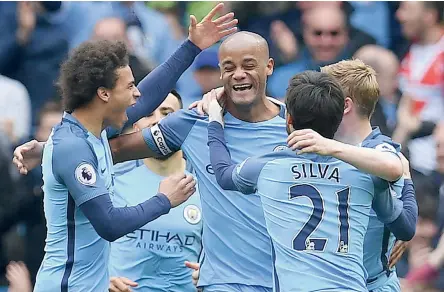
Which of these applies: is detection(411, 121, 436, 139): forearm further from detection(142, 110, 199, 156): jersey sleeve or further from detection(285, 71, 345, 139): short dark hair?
detection(285, 71, 345, 139): short dark hair

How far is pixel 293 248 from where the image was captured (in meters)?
4.94

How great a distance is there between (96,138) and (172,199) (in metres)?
0.46

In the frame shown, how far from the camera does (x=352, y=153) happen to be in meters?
4.85

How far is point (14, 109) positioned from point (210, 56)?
1.67 meters

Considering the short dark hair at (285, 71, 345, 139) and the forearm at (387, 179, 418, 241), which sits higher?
the short dark hair at (285, 71, 345, 139)

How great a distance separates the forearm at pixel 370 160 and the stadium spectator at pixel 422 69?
4.03 metres

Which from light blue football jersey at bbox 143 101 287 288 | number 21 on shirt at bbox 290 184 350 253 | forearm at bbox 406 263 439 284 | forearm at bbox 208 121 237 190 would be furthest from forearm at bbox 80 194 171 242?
forearm at bbox 406 263 439 284

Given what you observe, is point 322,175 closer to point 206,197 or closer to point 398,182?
point 398,182

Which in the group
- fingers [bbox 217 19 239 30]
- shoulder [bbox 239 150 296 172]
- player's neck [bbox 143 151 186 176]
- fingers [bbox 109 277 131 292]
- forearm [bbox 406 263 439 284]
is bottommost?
forearm [bbox 406 263 439 284]

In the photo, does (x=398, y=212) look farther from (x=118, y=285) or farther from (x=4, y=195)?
(x=4, y=195)

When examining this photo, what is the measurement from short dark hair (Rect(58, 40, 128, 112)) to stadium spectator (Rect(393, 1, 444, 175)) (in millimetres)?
3890

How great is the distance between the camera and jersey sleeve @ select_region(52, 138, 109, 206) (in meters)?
5.27

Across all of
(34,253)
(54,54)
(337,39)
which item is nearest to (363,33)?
(337,39)

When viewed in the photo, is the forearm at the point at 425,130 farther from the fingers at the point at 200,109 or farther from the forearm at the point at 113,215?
the forearm at the point at 113,215
